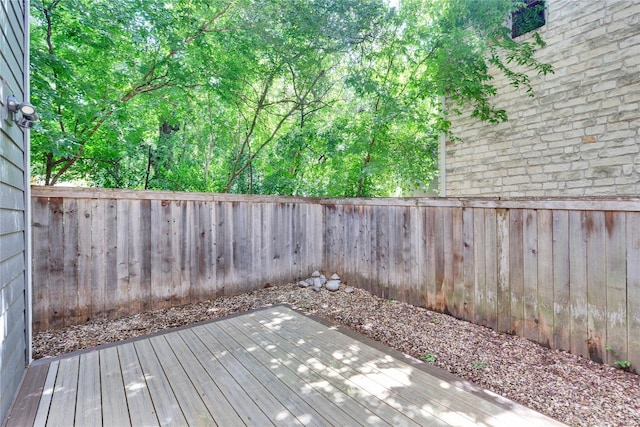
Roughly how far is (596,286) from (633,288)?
0.62ft

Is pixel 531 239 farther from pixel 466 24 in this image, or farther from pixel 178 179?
A: pixel 178 179

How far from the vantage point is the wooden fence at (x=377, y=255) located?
84.7 inches

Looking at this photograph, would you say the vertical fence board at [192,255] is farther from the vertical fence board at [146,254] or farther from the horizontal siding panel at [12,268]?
the horizontal siding panel at [12,268]

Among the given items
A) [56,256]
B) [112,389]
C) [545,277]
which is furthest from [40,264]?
[545,277]

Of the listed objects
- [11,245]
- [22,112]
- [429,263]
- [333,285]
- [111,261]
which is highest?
[22,112]

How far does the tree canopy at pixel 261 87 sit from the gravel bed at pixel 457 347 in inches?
69.3

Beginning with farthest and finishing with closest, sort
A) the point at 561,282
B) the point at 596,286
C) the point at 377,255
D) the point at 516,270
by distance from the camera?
the point at 377,255 < the point at 516,270 < the point at 561,282 < the point at 596,286

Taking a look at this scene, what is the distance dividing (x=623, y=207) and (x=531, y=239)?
61 cm

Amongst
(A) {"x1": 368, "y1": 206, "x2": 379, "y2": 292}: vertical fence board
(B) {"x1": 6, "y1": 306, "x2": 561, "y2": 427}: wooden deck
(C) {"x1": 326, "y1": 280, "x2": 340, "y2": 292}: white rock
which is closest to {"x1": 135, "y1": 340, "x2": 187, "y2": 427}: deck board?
(B) {"x1": 6, "y1": 306, "x2": 561, "y2": 427}: wooden deck

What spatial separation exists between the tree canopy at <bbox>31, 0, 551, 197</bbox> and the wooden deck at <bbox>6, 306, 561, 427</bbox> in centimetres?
215

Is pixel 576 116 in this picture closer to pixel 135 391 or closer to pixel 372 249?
pixel 372 249

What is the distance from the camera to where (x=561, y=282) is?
91.5 inches

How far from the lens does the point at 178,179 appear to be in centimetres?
465

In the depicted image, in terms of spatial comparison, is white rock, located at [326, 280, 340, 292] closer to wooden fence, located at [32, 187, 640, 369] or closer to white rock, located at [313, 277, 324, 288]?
white rock, located at [313, 277, 324, 288]
